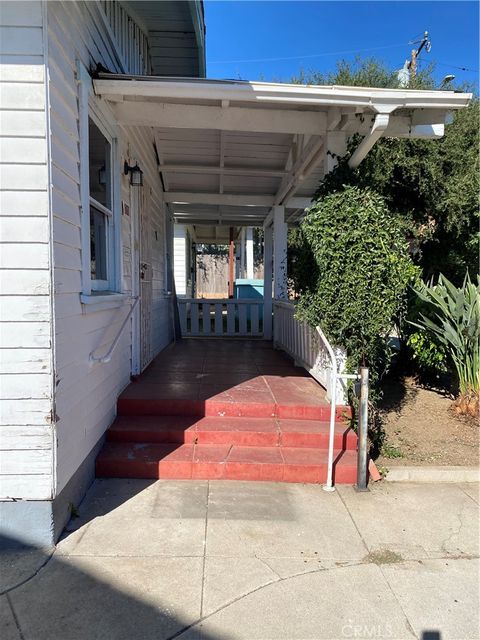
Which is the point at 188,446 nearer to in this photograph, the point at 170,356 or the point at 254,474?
the point at 254,474

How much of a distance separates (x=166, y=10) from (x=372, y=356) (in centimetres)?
474

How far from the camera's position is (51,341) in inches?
99.1

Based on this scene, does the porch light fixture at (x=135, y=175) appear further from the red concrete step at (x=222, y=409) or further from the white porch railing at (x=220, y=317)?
the white porch railing at (x=220, y=317)

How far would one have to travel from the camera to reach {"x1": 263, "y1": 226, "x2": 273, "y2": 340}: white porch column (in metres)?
8.73

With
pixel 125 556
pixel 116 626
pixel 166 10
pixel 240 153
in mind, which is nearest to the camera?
pixel 116 626

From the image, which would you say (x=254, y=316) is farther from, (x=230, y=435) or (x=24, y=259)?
(x=24, y=259)

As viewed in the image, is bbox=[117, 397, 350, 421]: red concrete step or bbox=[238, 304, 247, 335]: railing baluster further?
bbox=[238, 304, 247, 335]: railing baluster

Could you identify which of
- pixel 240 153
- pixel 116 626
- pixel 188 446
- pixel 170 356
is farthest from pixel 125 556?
pixel 240 153

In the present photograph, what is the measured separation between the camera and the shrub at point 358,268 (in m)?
3.73

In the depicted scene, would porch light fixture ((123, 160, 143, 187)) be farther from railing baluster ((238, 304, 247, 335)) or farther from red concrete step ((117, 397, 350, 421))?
railing baluster ((238, 304, 247, 335))

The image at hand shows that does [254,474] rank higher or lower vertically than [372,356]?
lower

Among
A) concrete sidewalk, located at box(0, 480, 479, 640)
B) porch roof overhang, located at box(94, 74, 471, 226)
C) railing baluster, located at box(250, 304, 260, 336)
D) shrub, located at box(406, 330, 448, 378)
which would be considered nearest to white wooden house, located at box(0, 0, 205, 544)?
concrete sidewalk, located at box(0, 480, 479, 640)

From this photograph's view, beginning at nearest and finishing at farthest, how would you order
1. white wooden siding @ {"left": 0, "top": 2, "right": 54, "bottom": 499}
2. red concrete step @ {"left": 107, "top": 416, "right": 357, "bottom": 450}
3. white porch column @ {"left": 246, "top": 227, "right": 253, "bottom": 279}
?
white wooden siding @ {"left": 0, "top": 2, "right": 54, "bottom": 499}, red concrete step @ {"left": 107, "top": 416, "right": 357, "bottom": 450}, white porch column @ {"left": 246, "top": 227, "right": 253, "bottom": 279}

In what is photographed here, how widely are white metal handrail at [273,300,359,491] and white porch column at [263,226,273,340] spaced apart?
1.30 meters
